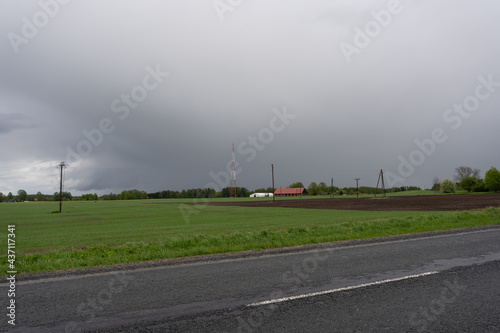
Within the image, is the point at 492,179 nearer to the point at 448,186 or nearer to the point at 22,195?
the point at 448,186

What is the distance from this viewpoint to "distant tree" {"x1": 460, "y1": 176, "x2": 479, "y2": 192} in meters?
124

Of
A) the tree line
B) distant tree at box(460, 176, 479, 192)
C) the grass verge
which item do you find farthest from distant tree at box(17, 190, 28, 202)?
distant tree at box(460, 176, 479, 192)

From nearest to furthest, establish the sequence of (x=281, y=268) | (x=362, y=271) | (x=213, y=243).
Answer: (x=362, y=271) < (x=281, y=268) < (x=213, y=243)

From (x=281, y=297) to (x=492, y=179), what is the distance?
13912 centimetres

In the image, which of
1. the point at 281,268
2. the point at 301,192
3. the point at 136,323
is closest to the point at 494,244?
the point at 281,268

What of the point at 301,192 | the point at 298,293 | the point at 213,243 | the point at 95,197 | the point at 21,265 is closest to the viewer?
the point at 298,293

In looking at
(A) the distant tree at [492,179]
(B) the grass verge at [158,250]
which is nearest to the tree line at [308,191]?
(A) the distant tree at [492,179]

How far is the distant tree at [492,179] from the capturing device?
112750 millimetres

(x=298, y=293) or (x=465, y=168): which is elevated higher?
(x=465, y=168)

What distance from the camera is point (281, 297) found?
569 centimetres

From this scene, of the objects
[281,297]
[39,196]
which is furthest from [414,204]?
[39,196]

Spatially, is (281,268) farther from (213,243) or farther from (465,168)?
(465,168)

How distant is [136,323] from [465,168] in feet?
585

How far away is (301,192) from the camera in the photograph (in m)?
192
